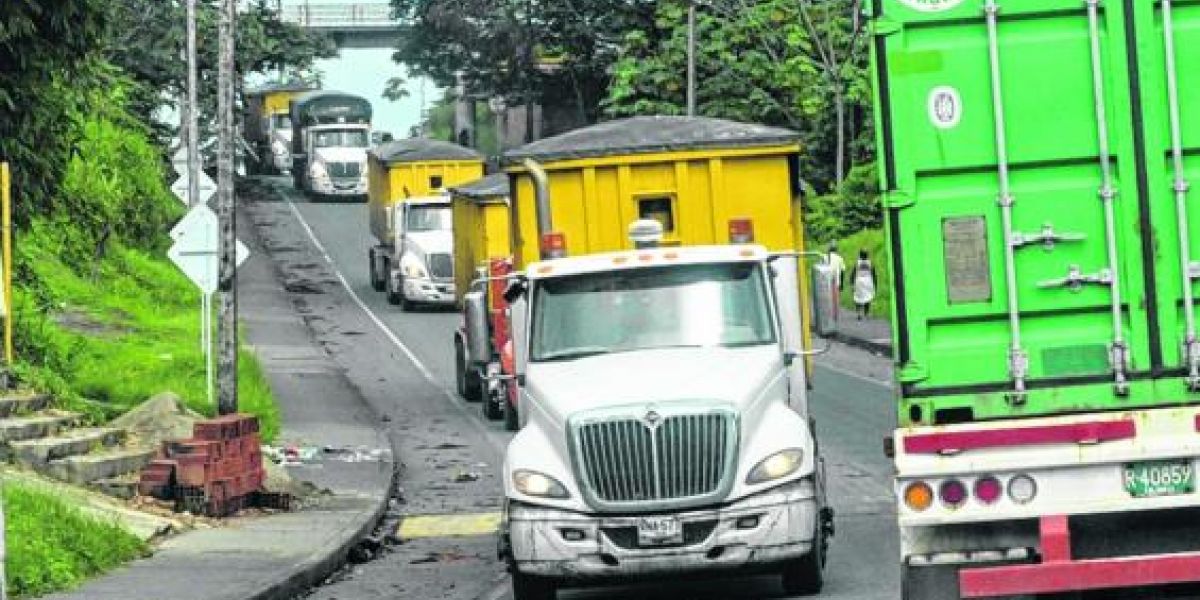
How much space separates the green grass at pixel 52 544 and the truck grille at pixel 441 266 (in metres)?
35.8

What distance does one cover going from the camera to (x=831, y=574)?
1931cm

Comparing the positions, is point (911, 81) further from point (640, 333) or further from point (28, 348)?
point (28, 348)

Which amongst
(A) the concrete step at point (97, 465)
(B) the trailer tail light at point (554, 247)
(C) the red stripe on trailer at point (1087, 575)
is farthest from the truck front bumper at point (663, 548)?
(A) the concrete step at point (97, 465)

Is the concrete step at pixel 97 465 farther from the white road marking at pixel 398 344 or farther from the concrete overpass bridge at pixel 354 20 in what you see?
the concrete overpass bridge at pixel 354 20

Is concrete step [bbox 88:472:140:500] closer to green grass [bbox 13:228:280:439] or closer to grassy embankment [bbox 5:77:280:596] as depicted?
grassy embankment [bbox 5:77:280:596]

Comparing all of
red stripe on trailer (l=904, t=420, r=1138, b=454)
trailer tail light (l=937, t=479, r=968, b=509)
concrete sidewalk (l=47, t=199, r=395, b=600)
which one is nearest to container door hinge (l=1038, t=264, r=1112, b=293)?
red stripe on trailer (l=904, t=420, r=1138, b=454)

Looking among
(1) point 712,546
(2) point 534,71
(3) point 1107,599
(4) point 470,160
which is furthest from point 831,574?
(2) point 534,71

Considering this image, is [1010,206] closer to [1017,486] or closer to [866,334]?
[1017,486]

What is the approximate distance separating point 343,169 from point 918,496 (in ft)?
257

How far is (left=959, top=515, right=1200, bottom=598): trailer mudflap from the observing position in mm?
12539

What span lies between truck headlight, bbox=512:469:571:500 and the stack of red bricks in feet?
21.7

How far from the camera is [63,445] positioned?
959 inches

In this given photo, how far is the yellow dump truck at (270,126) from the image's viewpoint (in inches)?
4006

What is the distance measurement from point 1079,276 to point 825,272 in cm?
575
